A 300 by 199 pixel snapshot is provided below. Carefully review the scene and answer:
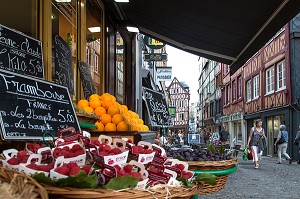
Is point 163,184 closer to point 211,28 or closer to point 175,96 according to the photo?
point 211,28

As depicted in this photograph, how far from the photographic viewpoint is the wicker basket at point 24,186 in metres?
1.30

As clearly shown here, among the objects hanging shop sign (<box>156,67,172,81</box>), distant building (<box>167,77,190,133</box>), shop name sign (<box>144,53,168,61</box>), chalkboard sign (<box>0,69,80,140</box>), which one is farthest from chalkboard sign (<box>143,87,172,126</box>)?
distant building (<box>167,77,190,133</box>)

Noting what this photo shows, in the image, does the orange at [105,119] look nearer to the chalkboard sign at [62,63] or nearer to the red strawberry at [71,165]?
the chalkboard sign at [62,63]

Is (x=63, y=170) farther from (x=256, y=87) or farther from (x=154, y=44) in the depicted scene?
(x=256, y=87)

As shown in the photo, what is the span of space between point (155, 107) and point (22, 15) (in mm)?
2707

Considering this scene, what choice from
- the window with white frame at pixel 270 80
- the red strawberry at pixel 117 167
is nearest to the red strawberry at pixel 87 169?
the red strawberry at pixel 117 167

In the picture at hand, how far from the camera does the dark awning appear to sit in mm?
4867

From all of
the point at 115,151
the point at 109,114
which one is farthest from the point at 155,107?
the point at 115,151

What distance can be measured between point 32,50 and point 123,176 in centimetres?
216

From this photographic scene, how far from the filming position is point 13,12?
16.3 ft

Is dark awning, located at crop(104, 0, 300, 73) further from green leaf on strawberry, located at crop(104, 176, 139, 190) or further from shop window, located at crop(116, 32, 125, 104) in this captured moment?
green leaf on strawberry, located at crop(104, 176, 139, 190)

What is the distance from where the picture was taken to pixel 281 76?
2023cm

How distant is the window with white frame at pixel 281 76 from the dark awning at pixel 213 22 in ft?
42.2

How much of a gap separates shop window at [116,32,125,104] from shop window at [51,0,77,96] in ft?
10.2
